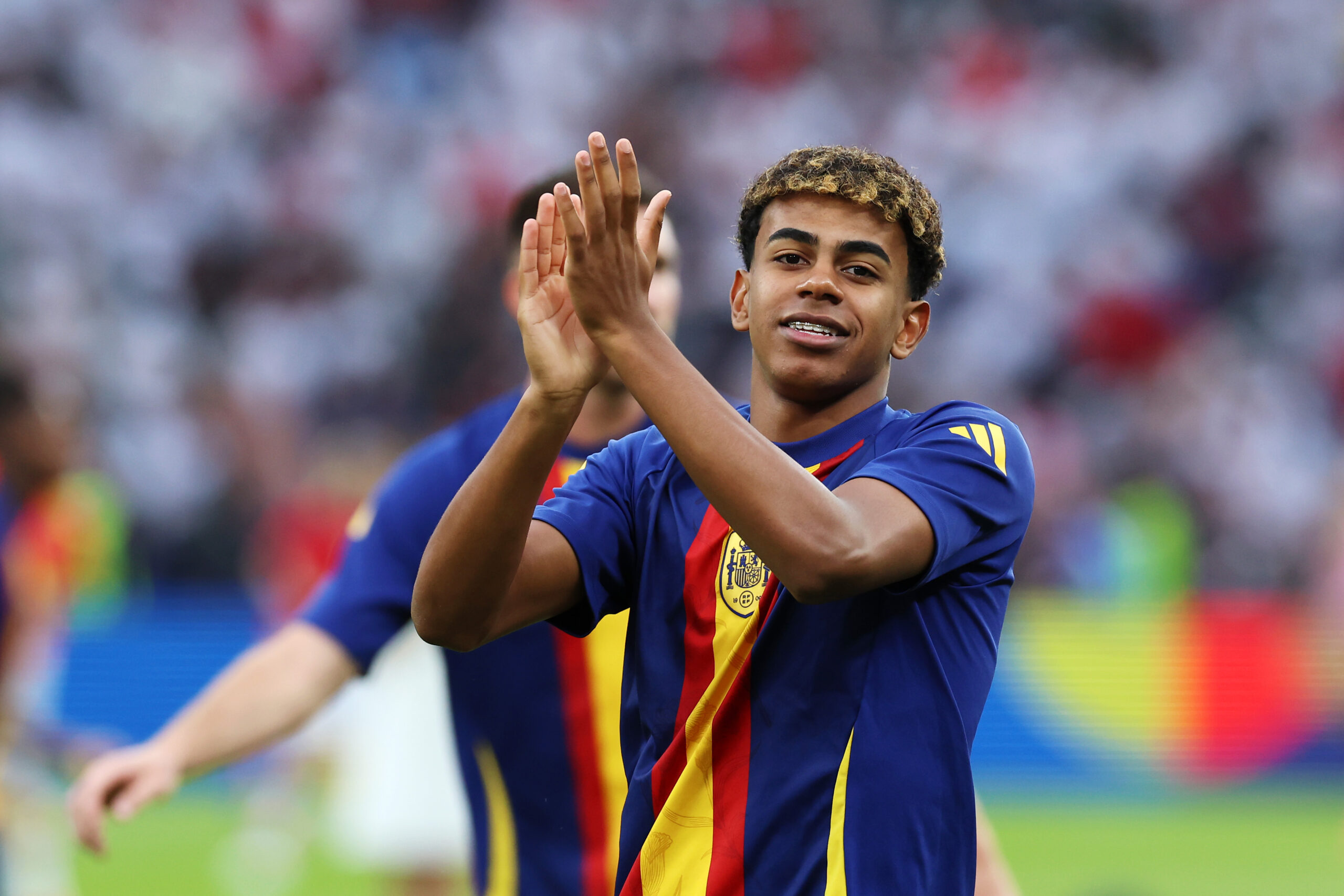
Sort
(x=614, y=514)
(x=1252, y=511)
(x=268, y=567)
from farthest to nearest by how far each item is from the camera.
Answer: (x=1252, y=511) → (x=268, y=567) → (x=614, y=514)

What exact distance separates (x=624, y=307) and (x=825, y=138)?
1252 cm

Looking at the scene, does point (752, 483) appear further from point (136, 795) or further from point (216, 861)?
point (216, 861)

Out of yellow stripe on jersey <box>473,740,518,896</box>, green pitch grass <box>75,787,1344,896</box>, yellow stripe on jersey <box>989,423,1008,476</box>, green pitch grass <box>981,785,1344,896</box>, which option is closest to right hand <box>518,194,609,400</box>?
yellow stripe on jersey <box>989,423,1008,476</box>

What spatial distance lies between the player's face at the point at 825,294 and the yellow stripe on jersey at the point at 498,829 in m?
1.66

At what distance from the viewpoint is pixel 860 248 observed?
246cm

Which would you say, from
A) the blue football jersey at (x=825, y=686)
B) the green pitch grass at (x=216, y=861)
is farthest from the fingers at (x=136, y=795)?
the green pitch grass at (x=216, y=861)

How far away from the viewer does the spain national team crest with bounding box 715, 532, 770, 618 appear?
8.18ft

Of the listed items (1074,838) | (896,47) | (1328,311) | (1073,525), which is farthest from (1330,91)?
(1074,838)

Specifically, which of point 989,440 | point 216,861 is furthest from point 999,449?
point 216,861

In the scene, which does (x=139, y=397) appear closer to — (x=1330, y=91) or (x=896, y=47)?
(x=896, y=47)

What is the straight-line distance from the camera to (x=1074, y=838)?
34.0 feet

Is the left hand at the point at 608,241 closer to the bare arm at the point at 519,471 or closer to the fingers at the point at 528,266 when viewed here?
the bare arm at the point at 519,471

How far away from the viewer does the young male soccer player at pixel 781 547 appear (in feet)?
7.27

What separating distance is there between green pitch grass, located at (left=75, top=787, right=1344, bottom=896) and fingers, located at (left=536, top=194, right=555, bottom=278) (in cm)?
671
